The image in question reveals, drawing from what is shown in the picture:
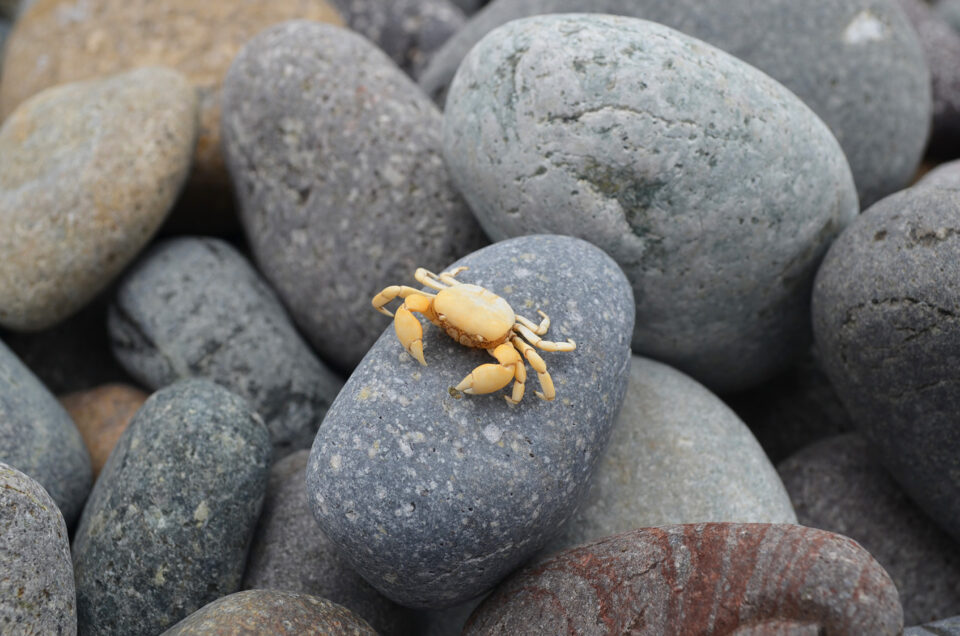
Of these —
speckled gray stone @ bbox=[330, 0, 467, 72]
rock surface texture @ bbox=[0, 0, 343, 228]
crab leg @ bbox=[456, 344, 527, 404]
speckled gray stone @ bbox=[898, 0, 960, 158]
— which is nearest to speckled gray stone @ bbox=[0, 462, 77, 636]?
crab leg @ bbox=[456, 344, 527, 404]

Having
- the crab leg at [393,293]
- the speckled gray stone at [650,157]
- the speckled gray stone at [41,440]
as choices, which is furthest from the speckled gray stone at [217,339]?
the speckled gray stone at [650,157]

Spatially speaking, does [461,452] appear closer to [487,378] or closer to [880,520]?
[487,378]

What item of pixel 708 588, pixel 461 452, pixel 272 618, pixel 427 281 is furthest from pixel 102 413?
pixel 708 588

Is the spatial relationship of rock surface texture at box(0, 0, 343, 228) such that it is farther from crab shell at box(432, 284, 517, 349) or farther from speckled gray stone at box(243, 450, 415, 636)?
crab shell at box(432, 284, 517, 349)

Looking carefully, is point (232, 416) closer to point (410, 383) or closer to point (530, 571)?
point (410, 383)

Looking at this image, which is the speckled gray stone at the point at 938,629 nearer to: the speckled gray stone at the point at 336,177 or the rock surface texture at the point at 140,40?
the speckled gray stone at the point at 336,177

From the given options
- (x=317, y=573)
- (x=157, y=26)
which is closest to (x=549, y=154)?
(x=317, y=573)
